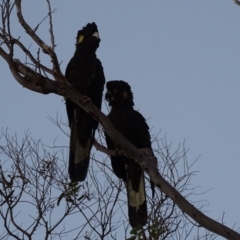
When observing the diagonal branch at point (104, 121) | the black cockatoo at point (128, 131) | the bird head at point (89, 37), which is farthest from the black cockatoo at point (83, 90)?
the diagonal branch at point (104, 121)

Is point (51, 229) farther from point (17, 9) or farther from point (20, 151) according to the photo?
point (17, 9)

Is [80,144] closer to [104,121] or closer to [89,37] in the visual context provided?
[104,121]

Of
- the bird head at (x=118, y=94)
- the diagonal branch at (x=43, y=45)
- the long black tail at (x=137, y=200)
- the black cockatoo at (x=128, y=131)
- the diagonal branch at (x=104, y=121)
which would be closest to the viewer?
the diagonal branch at (x=104, y=121)

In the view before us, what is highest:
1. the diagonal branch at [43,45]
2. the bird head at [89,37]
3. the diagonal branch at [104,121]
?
the bird head at [89,37]

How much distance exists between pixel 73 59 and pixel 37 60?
1.63m

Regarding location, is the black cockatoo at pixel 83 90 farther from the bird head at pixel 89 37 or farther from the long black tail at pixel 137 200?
the long black tail at pixel 137 200

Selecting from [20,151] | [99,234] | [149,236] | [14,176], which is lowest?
[149,236]

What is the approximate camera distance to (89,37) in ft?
17.8

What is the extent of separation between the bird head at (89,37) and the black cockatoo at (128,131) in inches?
20.7

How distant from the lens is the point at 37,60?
142 inches

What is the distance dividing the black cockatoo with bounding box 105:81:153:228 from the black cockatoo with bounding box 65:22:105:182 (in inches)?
19.9

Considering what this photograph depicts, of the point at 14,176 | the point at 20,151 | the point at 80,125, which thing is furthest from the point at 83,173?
the point at 20,151

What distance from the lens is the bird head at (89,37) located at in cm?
533

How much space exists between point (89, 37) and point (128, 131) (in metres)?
0.99
